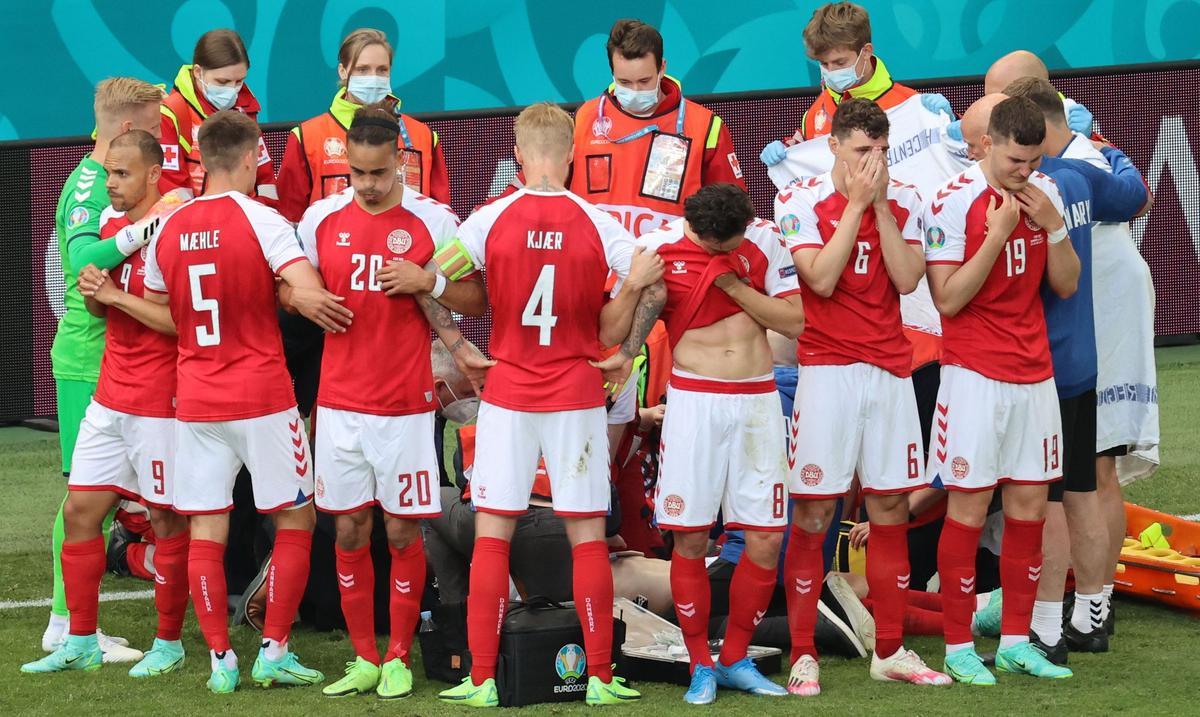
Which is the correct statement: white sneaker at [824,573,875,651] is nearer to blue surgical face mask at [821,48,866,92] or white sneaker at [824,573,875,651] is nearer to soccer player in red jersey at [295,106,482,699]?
soccer player in red jersey at [295,106,482,699]

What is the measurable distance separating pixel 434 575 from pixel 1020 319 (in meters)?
2.72

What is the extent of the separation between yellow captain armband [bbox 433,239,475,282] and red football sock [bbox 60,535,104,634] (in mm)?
1761

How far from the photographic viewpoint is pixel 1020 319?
20.0ft

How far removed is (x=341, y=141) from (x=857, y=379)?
2.93 meters

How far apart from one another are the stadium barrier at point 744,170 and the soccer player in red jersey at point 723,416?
5.53 meters

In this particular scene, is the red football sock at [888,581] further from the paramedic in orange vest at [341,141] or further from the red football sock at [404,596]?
the paramedic in orange vest at [341,141]

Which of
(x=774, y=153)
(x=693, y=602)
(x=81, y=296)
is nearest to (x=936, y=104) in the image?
(x=774, y=153)

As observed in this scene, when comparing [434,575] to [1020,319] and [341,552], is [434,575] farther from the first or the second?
[1020,319]

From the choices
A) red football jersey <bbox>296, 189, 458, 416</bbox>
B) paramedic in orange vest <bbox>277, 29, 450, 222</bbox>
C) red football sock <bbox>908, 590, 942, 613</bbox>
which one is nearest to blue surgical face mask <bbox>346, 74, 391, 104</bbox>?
Result: paramedic in orange vest <bbox>277, 29, 450, 222</bbox>

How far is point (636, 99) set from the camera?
780cm

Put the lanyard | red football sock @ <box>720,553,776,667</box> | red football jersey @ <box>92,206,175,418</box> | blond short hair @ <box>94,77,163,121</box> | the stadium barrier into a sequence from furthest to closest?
1. the stadium barrier
2. the lanyard
3. blond short hair @ <box>94,77,163,121</box>
4. red football jersey @ <box>92,206,175,418</box>
5. red football sock @ <box>720,553,776,667</box>

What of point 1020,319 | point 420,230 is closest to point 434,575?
point 420,230

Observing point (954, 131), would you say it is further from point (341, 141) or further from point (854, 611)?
point (341, 141)

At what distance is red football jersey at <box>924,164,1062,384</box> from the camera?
606 cm
